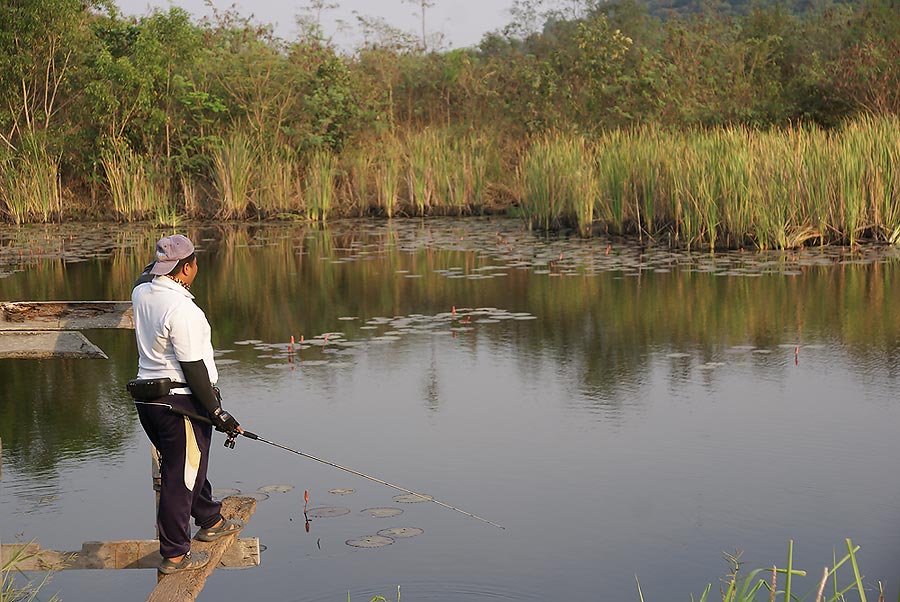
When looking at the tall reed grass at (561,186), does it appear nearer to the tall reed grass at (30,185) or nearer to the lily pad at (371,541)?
the tall reed grass at (30,185)

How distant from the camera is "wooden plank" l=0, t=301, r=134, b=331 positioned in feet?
20.7

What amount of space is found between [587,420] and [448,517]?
226 cm

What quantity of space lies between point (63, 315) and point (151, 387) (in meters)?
1.18

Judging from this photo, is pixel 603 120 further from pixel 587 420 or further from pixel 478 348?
pixel 587 420

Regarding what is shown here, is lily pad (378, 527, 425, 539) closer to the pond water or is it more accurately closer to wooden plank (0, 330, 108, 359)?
the pond water

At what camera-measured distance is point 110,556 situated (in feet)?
18.4

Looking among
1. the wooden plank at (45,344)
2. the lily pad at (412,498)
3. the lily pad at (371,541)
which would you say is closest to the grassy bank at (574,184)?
the lily pad at (412,498)

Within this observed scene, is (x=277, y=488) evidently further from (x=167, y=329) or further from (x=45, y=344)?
(x=167, y=329)

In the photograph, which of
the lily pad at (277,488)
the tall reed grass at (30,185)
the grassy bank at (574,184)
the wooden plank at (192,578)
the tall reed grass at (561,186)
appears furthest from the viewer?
the tall reed grass at (30,185)

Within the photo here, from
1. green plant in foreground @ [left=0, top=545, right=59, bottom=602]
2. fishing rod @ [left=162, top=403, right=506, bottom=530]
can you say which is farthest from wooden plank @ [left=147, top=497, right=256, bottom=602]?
green plant in foreground @ [left=0, top=545, right=59, bottom=602]

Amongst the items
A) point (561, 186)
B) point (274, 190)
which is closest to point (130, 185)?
point (274, 190)

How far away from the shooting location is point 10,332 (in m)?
6.24

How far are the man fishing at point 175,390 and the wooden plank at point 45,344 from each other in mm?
827

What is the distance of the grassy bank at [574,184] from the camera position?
18.6 meters
